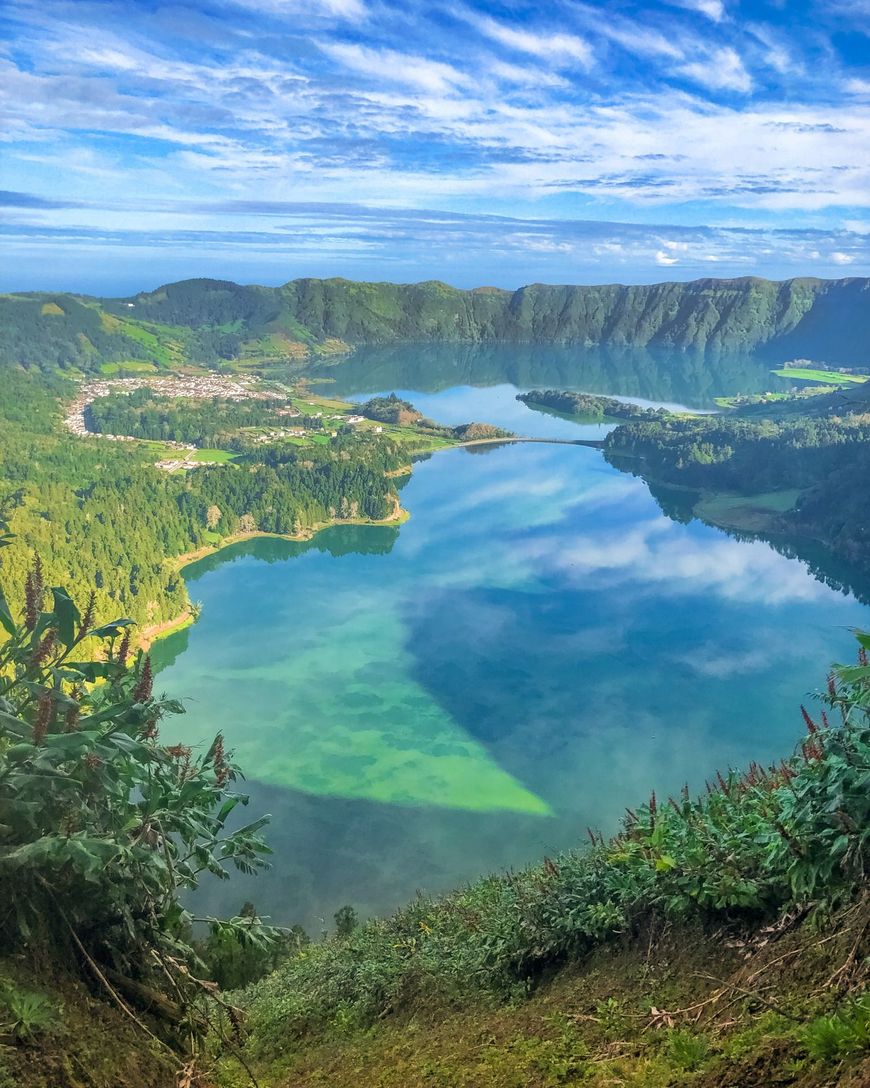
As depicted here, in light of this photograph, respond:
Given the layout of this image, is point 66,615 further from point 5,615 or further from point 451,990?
point 451,990

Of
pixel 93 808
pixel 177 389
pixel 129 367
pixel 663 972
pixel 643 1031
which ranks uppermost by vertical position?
pixel 129 367

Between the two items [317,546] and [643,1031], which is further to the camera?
[317,546]

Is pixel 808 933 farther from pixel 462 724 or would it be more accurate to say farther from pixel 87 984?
pixel 462 724

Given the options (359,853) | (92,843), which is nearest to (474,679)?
(359,853)

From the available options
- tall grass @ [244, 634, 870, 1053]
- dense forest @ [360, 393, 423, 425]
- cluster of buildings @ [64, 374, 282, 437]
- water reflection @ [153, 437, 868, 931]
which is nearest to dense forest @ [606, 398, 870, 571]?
water reflection @ [153, 437, 868, 931]

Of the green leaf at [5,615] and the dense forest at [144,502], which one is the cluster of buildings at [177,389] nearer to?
the dense forest at [144,502]

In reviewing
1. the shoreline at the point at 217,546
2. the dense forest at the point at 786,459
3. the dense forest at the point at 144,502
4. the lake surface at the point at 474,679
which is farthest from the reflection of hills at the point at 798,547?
the dense forest at the point at 144,502
